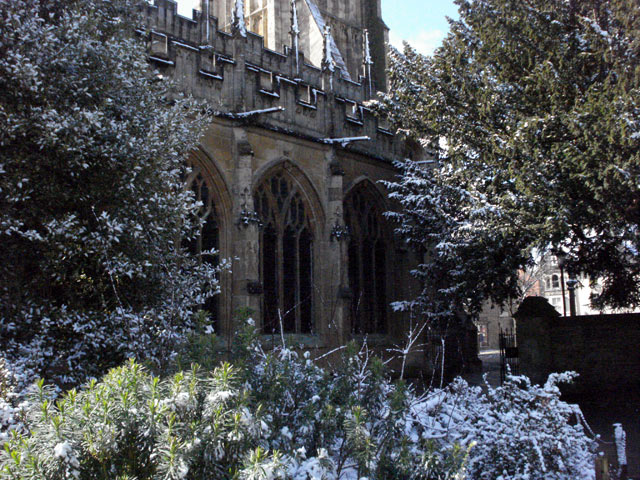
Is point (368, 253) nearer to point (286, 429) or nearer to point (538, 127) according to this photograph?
point (538, 127)

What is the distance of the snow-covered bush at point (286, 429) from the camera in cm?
317

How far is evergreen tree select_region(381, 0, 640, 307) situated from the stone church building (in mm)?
2898

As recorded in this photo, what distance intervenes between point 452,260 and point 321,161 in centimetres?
425

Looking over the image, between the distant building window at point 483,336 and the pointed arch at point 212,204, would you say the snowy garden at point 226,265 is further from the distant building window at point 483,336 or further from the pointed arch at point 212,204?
the distant building window at point 483,336

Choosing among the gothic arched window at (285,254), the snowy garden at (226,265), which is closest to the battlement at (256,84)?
the gothic arched window at (285,254)

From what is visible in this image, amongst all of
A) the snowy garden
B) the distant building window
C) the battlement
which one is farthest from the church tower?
the distant building window

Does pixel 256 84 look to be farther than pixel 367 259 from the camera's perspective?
No

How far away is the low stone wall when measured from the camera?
14.5m

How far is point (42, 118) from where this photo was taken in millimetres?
6582

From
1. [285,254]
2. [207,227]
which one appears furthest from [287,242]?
[207,227]

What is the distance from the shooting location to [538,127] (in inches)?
413

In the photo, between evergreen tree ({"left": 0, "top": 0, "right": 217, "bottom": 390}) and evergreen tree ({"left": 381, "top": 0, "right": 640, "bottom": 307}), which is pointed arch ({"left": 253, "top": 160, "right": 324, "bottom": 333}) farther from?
→ evergreen tree ({"left": 0, "top": 0, "right": 217, "bottom": 390})

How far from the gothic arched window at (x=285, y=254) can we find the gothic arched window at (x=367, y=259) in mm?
1775

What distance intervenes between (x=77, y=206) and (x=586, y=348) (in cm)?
1288
